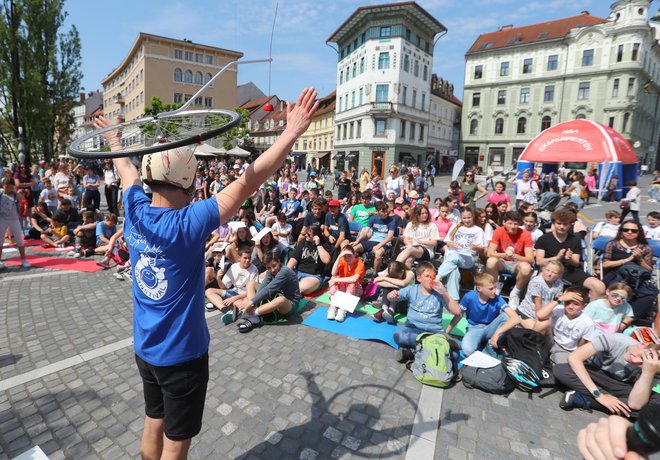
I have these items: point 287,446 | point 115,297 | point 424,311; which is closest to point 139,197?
point 287,446

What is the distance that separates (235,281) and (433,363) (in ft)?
12.0

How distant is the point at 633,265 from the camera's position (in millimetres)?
5496

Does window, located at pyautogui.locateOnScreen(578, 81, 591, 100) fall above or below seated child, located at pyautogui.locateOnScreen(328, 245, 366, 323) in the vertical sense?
above

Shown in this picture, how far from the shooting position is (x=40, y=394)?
3592mm

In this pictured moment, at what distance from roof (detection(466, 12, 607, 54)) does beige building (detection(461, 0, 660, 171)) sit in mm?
114

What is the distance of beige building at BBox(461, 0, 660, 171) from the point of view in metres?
42.6

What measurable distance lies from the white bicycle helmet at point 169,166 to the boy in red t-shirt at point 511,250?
582 cm

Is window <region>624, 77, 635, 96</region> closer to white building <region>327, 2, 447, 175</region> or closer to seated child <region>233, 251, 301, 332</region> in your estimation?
white building <region>327, 2, 447, 175</region>

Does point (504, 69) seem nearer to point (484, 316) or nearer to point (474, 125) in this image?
point (474, 125)

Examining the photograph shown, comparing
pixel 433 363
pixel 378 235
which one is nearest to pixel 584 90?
pixel 378 235

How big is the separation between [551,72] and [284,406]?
5677 cm

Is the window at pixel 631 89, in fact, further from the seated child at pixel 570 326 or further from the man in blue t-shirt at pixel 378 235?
the seated child at pixel 570 326

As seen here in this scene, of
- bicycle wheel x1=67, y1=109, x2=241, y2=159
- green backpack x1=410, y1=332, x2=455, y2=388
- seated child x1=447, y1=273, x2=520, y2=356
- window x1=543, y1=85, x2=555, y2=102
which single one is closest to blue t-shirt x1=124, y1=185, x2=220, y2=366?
bicycle wheel x1=67, y1=109, x2=241, y2=159

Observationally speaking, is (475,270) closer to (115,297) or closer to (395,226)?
(395,226)
